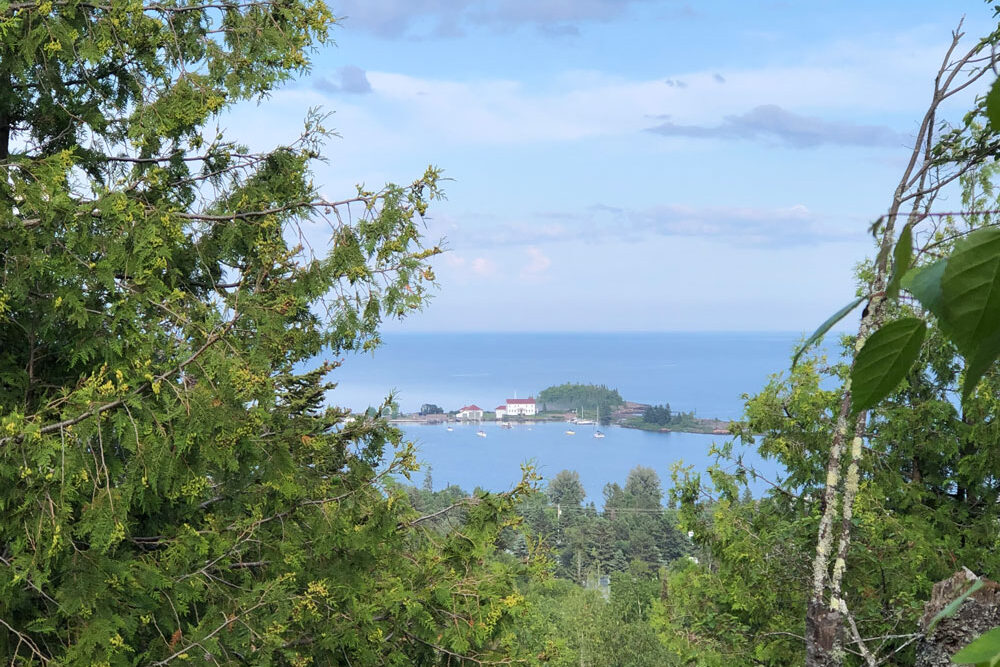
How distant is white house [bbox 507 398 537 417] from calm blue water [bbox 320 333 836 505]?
2.14 m

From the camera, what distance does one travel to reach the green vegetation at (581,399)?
116812 millimetres

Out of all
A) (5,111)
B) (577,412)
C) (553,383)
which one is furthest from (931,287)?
(553,383)

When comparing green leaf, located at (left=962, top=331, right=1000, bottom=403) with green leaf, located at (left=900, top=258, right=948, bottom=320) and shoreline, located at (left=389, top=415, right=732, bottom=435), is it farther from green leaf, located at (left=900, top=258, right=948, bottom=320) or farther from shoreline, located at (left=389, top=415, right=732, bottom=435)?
shoreline, located at (left=389, top=415, right=732, bottom=435)

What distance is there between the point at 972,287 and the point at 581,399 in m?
122

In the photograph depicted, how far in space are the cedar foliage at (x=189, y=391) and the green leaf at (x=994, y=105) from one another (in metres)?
3.55

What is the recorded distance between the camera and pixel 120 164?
690 centimetres

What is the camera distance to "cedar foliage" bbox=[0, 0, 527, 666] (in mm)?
4715

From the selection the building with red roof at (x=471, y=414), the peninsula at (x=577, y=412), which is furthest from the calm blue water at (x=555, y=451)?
the building with red roof at (x=471, y=414)

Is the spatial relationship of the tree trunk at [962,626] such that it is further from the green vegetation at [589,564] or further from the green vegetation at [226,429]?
the green vegetation at [589,564]

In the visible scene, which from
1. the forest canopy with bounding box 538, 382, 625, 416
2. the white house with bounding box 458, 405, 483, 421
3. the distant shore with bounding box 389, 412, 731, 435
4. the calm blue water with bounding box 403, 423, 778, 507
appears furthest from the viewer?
the forest canopy with bounding box 538, 382, 625, 416

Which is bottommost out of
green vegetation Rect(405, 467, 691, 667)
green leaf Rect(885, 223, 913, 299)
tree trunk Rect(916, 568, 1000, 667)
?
green vegetation Rect(405, 467, 691, 667)

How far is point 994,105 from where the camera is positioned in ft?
1.13

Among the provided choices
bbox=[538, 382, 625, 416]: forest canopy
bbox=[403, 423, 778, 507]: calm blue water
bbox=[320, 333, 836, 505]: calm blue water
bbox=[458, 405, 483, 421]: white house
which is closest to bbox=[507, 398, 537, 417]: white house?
bbox=[403, 423, 778, 507]: calm blue water

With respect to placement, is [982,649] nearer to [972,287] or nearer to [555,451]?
[972,287]
